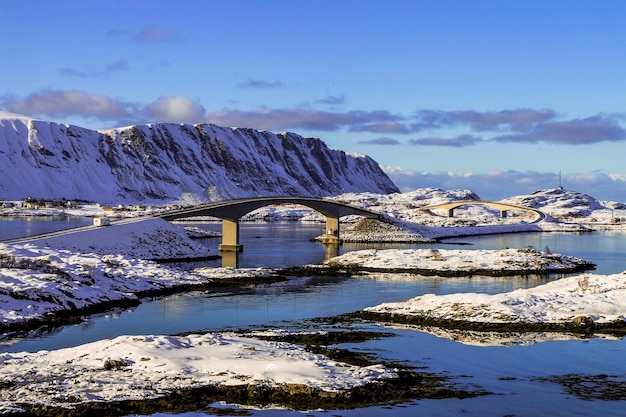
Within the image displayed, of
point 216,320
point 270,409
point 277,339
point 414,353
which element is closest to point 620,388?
A: point 414,353

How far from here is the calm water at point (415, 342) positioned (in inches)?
931

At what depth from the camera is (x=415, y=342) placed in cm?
3388

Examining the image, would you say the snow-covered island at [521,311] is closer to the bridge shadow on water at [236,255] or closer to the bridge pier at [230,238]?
the bridge shadow on water at [236,255]

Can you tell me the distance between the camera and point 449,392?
984 inches

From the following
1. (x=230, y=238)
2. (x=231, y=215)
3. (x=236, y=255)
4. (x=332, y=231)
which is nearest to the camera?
(x=236, y=255)

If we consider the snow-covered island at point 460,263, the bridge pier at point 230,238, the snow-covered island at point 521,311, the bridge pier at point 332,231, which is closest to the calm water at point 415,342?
the snow-covered island at point 521,311

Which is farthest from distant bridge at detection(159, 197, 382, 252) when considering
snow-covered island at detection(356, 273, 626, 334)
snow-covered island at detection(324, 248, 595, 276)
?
snow-covered island at detection(356, 273, 626, 334)

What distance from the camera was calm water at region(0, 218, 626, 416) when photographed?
77.6 feet

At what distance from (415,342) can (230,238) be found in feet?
207

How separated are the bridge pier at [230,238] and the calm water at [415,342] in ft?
103

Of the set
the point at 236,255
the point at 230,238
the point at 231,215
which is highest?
the point at 231,215

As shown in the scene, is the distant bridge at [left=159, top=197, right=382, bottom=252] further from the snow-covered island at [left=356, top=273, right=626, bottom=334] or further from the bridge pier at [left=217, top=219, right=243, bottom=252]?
the snow-covered island at [left=356, top=273, right=626, bottom=334]

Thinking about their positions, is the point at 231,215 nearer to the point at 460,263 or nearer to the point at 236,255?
the point at 236,255

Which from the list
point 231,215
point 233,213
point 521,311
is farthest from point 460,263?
point 233,213
